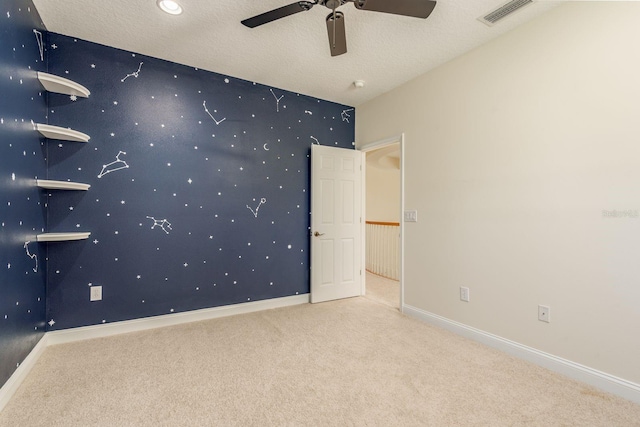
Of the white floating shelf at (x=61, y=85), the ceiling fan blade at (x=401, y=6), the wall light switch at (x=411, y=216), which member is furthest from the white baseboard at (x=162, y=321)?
the ceiling fan blade at (x=401, y=6)

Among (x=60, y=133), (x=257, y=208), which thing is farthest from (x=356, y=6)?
(x=60, y=133)

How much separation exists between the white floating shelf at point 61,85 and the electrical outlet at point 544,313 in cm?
390

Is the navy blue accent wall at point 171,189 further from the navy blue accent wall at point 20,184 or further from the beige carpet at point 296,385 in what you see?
the beige carpet at point 296,385

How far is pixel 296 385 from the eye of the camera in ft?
6.28

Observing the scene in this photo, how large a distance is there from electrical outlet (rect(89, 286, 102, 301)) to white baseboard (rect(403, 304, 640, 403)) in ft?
10.3

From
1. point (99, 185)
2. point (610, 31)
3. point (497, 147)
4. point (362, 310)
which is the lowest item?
point (362, 310)

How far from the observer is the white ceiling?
217 cm

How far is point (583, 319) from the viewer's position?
2.01m

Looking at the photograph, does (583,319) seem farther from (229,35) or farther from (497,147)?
(229,35)

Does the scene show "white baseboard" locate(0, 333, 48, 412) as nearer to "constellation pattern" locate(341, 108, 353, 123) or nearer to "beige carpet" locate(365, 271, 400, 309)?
"beige carpet" locate(365, 271, 400, 309)

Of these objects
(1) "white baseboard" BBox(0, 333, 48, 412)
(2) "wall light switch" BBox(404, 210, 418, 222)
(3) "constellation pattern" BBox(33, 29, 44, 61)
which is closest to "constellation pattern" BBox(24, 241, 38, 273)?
(1) "white baseboard" BBox(0, 333, 48, 412)

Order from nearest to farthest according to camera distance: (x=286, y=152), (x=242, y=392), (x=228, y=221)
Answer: (x=242, y=392), (x=228, y=221), (x=286, y=152)

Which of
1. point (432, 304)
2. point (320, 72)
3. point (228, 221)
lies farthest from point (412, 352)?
point (320, 72)

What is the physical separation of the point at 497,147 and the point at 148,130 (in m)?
3.16
